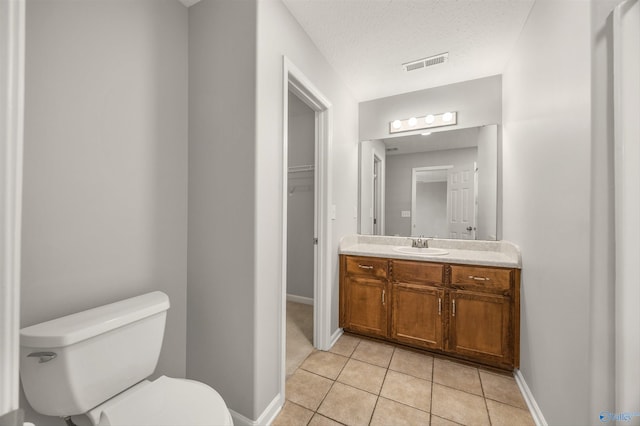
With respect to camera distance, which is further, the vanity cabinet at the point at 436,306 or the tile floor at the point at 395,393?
the vanity cabinet at the point at 436,306

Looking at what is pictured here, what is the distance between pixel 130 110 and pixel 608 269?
219cm

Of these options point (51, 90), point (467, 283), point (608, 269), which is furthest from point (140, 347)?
point (467, 283)

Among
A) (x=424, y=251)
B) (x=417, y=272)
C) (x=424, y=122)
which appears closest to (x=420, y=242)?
(x=424, y=251)

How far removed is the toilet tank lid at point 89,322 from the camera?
0.88 metres

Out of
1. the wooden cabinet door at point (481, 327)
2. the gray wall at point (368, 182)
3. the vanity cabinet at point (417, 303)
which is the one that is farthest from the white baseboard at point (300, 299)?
the wooden cabinet door at point (481, 327)

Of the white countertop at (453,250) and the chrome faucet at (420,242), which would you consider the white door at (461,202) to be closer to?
the white countertop at (453,250)

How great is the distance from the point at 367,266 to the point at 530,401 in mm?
1296

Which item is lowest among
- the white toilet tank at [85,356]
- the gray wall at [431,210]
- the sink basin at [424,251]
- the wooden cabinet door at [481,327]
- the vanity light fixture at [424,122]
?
the wooden cabinet door at [481,327]

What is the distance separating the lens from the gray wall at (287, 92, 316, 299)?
320 cm

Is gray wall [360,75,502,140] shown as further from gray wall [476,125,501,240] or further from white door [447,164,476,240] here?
white door [447,164,476,240]

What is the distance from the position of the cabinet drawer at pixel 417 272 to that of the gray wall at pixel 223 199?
1297mm

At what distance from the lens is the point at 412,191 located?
266 cm

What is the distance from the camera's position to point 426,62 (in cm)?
213

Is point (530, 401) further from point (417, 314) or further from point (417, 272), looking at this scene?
point (417, 272)
